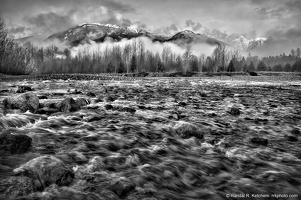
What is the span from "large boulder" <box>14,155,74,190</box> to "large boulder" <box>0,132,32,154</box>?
0.78 meters

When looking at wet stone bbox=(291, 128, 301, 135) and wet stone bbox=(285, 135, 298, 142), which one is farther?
wet stone bbox=(291, 128, 301, 135)

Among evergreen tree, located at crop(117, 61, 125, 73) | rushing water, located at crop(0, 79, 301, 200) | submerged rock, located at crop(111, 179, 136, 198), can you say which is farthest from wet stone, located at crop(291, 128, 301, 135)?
evergreen tree, located at crop(117, 61, 125, 73)

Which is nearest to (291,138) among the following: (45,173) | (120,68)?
(45,173)

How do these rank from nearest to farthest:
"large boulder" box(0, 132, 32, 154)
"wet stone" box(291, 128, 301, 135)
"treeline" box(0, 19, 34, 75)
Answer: "large boulder" box(0, 132, 32, 154)
"wet stone" box(291, 128, 301, 135)
"treeline" box(0, 19, 34, 75)

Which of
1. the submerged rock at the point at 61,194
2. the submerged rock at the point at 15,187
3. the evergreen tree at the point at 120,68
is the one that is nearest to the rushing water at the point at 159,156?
the submerged rock at the point at 61,194

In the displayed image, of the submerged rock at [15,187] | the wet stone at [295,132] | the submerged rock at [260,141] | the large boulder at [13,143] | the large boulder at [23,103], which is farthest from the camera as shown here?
the large boulder at [23,103]

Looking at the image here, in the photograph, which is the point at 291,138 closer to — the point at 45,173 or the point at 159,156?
the point at 159,156

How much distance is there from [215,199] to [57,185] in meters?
2.09

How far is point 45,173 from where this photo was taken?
3.29 metres

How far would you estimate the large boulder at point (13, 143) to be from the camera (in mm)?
4133

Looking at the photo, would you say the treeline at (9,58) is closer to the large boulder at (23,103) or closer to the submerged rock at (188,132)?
the large boulder at (23,103)

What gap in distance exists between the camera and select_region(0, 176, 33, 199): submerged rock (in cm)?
283

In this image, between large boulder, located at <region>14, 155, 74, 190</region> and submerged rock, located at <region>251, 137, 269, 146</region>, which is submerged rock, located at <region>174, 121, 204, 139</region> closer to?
submerged rock, located at <region>251, 137, 269, 146</region>

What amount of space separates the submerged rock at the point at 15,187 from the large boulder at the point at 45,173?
0.10 m
